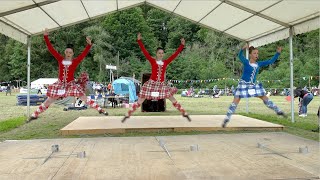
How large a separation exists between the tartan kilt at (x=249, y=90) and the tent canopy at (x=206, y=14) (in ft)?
7.08

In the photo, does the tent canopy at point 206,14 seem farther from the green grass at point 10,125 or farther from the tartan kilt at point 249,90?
the green grass at point 10,125

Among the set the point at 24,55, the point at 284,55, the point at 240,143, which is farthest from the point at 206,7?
the point at 24,55

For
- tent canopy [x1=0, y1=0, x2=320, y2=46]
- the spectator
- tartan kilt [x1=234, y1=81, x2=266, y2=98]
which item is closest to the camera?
tartan kilt [x1=234, y1=81, x2=266, y2=98]

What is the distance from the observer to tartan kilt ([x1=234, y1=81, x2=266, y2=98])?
23.2 ft

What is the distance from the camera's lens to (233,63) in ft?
141

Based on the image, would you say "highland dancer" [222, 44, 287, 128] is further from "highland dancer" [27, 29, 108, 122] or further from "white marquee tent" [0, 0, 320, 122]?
"highland dancer" [27, 29, 108, 122]

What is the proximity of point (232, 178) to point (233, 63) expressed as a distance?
40.2 m

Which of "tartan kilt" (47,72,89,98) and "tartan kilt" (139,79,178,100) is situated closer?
"tartan kilt" (47,72,89,98)

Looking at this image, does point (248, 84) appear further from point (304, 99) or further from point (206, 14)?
point (304, 99)

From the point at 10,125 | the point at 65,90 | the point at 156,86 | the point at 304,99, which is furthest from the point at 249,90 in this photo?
the point at 10,125

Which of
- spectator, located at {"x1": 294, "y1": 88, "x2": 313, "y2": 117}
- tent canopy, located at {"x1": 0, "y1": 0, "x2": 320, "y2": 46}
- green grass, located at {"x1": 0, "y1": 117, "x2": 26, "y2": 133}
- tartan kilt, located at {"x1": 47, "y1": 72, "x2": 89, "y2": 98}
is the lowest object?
green grass, located at {"x1": 0, "y1": 117, "x2": 26, "y2": 133}

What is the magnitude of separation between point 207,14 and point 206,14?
0.03 m

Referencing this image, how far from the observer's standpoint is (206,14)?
10.2 m

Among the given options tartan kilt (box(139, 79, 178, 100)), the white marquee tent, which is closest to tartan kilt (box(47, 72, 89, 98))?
tartan kilt (box(139, 79, 178, 100))
